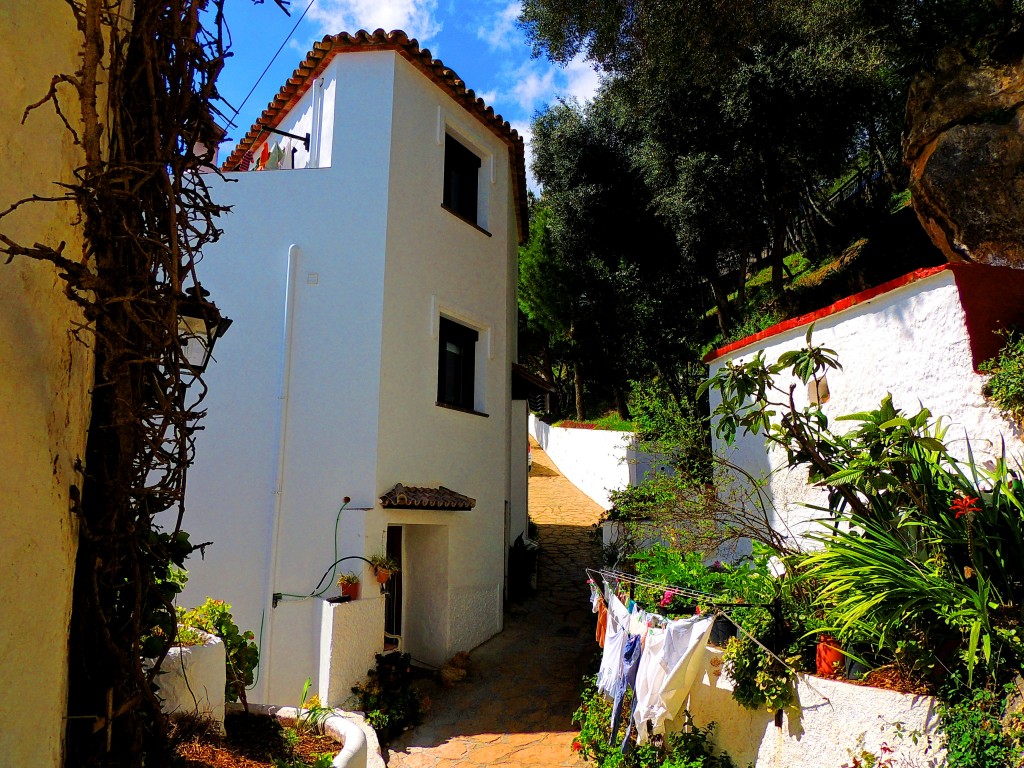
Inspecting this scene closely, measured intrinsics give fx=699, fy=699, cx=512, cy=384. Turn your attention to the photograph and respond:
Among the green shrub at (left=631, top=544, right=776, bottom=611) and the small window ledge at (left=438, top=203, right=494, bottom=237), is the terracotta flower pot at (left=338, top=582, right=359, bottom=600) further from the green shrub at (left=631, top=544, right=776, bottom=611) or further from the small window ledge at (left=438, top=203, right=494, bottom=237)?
the small window ledge at (left=438, top=203, right=494, bottom=237)

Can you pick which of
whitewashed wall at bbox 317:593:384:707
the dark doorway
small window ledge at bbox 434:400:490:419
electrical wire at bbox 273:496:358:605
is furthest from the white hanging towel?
small window ledge at bbox 434:400:490:419

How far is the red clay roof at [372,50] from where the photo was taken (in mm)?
10086

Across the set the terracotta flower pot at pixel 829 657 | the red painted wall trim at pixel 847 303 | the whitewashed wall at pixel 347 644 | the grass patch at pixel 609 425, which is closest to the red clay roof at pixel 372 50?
the red painted wall trim at pixel 847 303

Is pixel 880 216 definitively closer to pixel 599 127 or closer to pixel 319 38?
pixel 599 127

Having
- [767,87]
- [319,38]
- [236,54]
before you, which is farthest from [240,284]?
[767,87]

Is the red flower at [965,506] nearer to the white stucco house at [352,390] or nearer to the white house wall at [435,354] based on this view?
the white stucco house at [352,390]

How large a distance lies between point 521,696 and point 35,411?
7.92 meters

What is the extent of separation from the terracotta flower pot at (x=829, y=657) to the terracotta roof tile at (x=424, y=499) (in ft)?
16.6

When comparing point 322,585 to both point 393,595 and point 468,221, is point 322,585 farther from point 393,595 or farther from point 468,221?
point 468,221

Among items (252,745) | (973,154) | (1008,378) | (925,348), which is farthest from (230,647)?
(973,154)

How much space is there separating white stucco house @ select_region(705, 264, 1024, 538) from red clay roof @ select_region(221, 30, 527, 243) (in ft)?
21.0

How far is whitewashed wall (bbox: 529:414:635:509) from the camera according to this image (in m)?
17.0

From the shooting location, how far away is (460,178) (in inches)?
469

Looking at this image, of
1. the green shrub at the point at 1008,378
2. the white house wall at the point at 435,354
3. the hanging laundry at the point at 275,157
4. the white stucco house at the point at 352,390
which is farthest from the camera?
the hanging laundry at the point at 275,157
